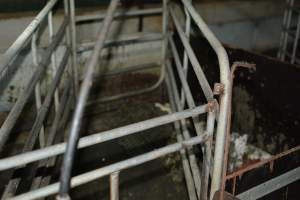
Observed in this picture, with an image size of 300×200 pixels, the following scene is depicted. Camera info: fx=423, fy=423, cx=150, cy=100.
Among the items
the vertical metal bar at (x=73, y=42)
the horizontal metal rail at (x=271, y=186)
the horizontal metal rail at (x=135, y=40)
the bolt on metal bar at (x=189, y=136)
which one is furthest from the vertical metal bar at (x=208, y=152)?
the horizontal metal rail at (x=135, y=40)

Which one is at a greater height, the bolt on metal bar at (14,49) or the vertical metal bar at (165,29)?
the bolt on metal bar at (14,49)

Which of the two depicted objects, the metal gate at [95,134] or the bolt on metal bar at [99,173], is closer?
the metal gate at [95,134]

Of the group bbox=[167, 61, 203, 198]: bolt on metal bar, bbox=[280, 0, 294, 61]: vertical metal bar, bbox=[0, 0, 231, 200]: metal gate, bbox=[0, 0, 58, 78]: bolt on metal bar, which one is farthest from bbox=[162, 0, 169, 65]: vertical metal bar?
bbox=[0, 0, 58, 78]: bolt on metal bar

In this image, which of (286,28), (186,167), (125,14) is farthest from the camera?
(286,28)

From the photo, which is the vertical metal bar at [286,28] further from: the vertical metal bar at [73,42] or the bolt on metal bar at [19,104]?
the bolt on metal bar at [19,104]

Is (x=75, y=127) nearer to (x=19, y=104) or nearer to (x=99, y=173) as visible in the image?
(x=99, y=173)

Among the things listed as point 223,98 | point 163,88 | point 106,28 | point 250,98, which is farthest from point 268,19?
point 106,28

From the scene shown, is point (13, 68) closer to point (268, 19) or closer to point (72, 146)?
point (72, 146)

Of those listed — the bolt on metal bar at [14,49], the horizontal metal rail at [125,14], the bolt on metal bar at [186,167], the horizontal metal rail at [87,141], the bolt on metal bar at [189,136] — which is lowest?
the bolt on metal bar at [186,167]

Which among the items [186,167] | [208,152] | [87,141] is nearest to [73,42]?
[186,167]

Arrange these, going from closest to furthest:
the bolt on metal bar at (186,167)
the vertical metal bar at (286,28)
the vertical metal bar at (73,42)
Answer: the bolt on metal bar at (186,167)
the vertical metal bar at (73,42)
the vertical metal bar at (286,28)

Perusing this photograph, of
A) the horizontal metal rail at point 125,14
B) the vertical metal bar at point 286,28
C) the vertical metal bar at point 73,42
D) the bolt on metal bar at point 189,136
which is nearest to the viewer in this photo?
the bolt on metal bar at point 189,136

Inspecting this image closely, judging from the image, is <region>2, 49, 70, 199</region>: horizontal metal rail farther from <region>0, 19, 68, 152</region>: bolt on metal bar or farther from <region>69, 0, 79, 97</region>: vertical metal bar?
<region>69, 0, 79, 97</region>: vertical metal bar

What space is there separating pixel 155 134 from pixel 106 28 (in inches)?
100
